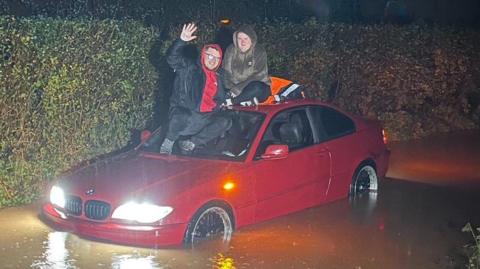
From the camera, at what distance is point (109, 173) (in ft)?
29.8

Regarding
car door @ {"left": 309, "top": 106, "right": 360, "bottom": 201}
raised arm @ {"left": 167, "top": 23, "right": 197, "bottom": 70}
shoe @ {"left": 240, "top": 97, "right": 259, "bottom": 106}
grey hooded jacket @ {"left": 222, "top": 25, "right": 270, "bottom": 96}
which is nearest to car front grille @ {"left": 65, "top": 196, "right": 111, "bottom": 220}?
raised arm @ {"left": 167, "top": 23, "right": 197, "bottom": 70}

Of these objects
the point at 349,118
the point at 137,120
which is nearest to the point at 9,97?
the point at 137,120

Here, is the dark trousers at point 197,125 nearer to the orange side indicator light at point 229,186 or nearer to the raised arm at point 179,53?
the raised arm at point 179,53

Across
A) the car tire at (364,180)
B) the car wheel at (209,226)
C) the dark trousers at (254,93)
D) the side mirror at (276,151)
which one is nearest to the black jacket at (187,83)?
the dark trousers at (254,93)

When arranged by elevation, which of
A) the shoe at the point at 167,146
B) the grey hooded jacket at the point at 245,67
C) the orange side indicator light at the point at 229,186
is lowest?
the orange side indicator light at the point at 229,186

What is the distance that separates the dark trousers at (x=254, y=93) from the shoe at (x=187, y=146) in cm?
115

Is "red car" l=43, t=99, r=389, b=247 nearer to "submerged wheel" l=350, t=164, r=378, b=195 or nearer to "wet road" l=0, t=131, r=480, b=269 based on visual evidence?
"submerged wheel" l=350, t=164, r=378, b=195

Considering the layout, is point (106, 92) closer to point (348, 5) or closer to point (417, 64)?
point (417, 64)

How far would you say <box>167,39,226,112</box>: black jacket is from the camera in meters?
10.2

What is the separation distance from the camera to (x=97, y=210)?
332 inches

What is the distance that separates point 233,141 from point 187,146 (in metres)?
0.49

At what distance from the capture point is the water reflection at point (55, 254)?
8.05 metres

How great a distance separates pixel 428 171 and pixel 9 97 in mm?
6085

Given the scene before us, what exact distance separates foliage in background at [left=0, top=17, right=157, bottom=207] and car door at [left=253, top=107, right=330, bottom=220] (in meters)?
2.41
